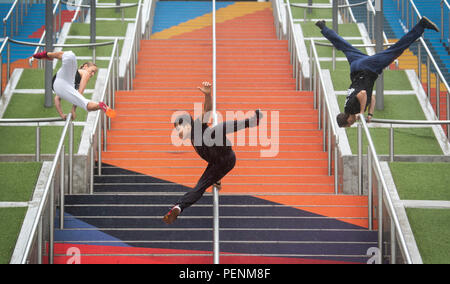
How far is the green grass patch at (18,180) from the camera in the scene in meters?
7.84

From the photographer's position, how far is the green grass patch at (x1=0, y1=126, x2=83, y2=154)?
942 cm

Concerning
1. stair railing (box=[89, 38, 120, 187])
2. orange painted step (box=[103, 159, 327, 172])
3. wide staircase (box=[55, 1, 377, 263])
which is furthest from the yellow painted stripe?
orange painted step (box=[103, 159, 327, 172])

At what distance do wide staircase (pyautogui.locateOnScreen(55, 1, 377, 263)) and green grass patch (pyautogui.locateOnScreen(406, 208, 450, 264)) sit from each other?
1.76 feet

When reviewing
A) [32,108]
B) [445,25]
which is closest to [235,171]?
[32,108]

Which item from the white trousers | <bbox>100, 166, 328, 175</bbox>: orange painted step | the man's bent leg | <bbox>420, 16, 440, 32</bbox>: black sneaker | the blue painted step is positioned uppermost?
the blue painted step

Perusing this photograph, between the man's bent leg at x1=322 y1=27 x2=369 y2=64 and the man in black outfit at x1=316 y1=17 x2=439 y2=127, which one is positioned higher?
the man's bent leg at x1=322 y1=27 x2=369 y2=64

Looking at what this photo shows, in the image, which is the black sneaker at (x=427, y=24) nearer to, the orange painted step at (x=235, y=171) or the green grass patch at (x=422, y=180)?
the green grass patch at (x=422, y=180)

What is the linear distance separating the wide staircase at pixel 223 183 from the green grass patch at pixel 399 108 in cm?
106

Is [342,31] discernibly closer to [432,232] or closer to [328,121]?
[328,121]

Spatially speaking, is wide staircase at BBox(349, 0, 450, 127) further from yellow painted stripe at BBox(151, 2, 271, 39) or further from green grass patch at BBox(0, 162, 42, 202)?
green grass patch at BBox(0, 162, 42, 202)

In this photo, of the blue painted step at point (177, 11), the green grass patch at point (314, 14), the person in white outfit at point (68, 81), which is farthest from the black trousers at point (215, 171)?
the blue painted step at point (177, 11)

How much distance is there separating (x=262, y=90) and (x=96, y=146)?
145 inches
